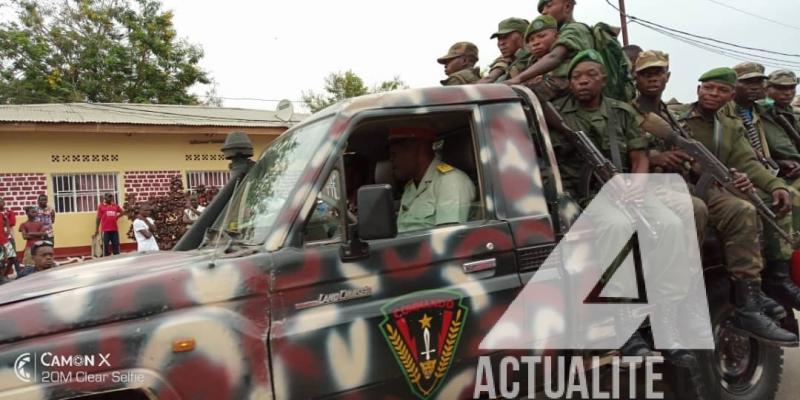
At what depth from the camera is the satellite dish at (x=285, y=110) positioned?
654 inches

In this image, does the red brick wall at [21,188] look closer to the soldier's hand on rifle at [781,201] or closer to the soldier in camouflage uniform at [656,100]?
the soldier in camouflage uniform at [656,100]

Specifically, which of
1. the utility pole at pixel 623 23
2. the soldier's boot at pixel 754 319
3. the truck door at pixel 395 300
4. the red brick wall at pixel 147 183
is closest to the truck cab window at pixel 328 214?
the truck door at pixel 395 300

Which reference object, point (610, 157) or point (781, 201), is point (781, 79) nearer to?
point (781, 201)

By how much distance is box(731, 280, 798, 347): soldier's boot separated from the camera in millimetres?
3377

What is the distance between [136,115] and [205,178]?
229cm

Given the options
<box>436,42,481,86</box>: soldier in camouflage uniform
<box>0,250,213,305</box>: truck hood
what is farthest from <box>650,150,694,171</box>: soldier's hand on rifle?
<box>0,250,213,305</box>: truck hood

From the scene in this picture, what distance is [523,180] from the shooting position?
3.00 m

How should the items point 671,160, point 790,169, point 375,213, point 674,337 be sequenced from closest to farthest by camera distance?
point 375,213, point 674,337, point 671,160, point 790,169

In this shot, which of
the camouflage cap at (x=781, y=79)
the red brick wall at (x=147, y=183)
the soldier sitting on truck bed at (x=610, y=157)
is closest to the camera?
the soldier sitting on truck bed at (x=610, y=157)

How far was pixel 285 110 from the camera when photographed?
55.2 feet

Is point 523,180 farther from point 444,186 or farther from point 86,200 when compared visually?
point 86,200

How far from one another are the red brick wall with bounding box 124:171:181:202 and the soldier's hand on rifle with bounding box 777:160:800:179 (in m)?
12.5

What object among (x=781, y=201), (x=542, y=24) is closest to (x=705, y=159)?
(x=781, y=201)

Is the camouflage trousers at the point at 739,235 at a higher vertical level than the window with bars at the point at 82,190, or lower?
lower
